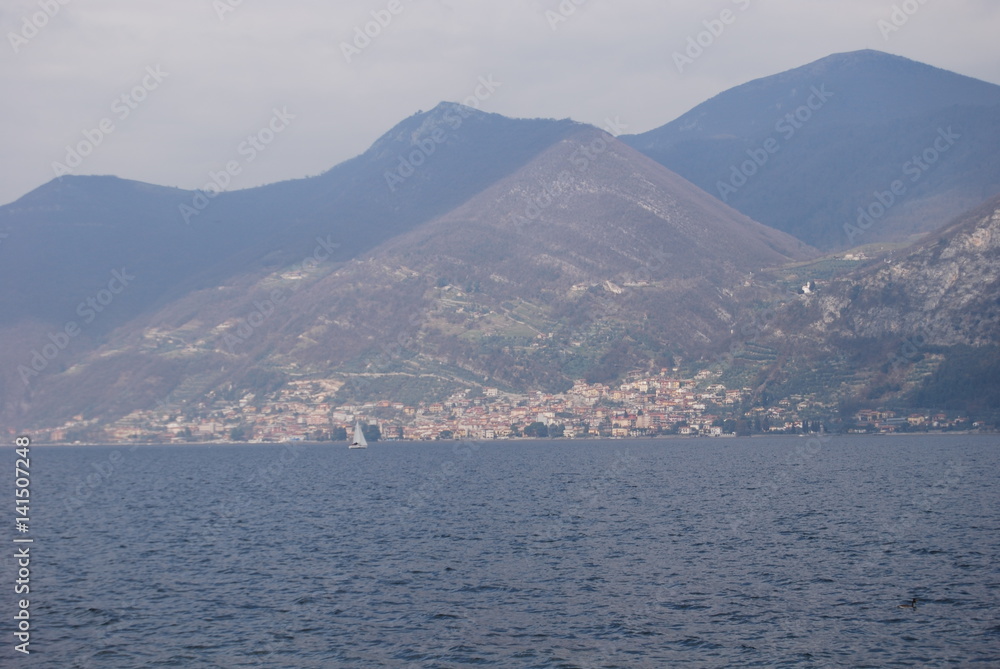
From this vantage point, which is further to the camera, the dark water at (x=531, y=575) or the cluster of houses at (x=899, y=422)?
the cluster of houses at (x=899, y=422)

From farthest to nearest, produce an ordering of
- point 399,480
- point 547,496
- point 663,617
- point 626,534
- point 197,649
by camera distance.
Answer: point 399,480, point 547,496, point 626,534, point 663,617, point 197,649

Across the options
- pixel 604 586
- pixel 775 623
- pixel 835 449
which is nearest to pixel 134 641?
pixel 604 586

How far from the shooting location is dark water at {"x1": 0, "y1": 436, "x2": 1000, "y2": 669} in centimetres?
3747

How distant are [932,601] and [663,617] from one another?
41.5ft

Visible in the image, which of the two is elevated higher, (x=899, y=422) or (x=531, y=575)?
(x=899, y=422)

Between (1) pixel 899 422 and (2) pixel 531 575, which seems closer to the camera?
(2) pixel 531 575

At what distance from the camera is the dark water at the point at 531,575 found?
1475 inches

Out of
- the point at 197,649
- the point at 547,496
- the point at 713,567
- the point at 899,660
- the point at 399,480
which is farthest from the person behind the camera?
the point at 399,480

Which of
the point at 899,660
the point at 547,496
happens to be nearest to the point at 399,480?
the point at 547,496

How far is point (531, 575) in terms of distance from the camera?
51.1 m

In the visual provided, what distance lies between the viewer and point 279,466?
15512 centimetres

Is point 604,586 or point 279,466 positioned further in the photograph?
point 279,466

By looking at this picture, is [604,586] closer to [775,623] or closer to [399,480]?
[775,623]

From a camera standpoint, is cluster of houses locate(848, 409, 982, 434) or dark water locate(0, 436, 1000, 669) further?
cluster of houses locate(848, 409, 982, 434)
